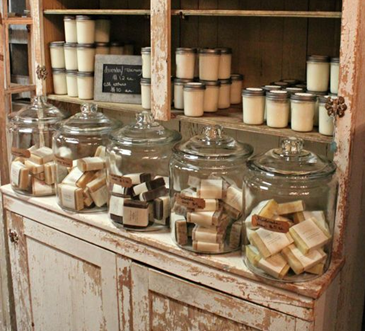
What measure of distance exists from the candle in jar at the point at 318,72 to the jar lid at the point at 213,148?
0.93 ft

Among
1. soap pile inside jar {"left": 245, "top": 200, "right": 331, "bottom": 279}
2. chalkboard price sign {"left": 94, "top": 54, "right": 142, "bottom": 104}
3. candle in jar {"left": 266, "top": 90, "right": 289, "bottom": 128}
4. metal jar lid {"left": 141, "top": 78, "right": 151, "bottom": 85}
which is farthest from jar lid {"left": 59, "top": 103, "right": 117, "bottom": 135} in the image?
soap pile inside jar {"left": 245, "top": 200, "right": 331, "bottom": 279}

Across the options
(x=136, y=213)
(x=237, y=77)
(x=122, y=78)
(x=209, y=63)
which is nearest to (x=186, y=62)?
(x=209, y=63)

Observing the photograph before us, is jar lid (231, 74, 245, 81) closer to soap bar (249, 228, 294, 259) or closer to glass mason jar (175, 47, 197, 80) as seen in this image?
glass mason jar (175, 47, 197, 80)

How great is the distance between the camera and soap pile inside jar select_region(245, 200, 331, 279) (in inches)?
54.6

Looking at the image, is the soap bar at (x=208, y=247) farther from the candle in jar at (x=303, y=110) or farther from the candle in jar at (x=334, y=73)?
the candle in jar at (x=334, y=73)

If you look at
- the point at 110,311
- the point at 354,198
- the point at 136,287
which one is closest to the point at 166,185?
the point at 136,287

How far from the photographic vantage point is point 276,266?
1404 millimetres

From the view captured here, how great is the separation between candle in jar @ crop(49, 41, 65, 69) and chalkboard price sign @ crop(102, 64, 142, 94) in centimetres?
24

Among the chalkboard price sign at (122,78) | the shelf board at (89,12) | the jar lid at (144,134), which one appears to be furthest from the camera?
the chalkboard price sign at (122,78)

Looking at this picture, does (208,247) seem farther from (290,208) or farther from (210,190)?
(290,208)

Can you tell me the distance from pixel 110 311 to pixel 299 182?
0.82 m

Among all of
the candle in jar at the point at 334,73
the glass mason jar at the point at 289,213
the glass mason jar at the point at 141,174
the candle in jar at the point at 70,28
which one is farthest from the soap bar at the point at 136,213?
the candle in jar at the point at 70,28

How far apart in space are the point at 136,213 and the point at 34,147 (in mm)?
659

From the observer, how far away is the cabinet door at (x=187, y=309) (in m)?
1.46
